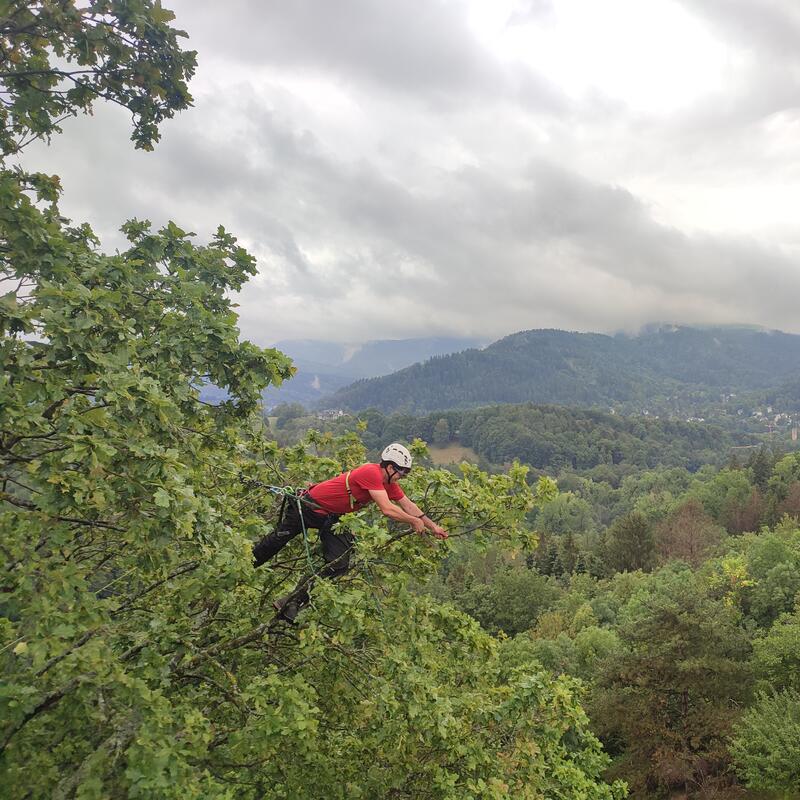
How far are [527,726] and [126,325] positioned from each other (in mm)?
6771

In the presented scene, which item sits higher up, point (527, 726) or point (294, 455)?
point (294, 455)

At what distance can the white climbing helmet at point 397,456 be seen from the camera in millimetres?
6750

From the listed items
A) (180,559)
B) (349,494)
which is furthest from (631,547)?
(180,559)

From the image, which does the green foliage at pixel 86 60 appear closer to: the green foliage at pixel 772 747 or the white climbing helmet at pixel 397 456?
the white climbing helmet at pixel 397 456

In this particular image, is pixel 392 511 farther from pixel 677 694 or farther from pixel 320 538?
pixel 677 694

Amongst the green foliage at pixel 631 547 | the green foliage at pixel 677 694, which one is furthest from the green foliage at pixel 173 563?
the green foliage at pixel 631 547

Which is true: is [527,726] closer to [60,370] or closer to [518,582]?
[60,370]

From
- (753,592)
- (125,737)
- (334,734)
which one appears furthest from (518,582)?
(125,737)

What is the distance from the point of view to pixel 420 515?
6.47 m

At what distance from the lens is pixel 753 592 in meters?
34.6

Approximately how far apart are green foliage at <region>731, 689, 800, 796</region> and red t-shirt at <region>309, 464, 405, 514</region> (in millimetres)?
16618

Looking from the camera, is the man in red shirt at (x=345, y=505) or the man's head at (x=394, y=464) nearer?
the man in red shirt at (x=345, y=505)

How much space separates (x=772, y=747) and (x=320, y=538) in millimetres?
16932

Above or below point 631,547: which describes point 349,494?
above
